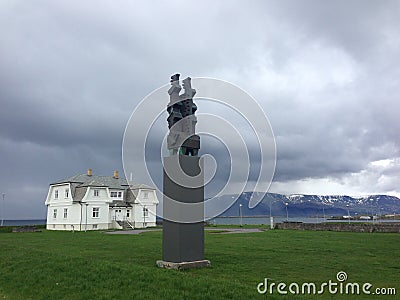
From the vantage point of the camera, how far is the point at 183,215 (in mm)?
12047

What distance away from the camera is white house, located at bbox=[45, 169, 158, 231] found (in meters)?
45.8

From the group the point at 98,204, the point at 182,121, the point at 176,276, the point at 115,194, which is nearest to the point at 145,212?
the point at 115,194

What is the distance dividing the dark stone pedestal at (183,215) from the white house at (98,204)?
35.6 meters

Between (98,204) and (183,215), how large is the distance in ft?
123

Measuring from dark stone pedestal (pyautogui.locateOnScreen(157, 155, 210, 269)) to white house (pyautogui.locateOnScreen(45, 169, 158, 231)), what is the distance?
117 feet

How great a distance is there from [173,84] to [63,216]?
39.4 m

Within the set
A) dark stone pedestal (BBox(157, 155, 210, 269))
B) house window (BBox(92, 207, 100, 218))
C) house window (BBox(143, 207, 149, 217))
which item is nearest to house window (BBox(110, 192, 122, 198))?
house window (BBox(143, 207, 149, 217))

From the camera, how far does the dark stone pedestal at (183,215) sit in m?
11.9

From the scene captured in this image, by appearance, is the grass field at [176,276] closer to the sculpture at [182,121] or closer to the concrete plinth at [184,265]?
the concrete plinth at [184,265]

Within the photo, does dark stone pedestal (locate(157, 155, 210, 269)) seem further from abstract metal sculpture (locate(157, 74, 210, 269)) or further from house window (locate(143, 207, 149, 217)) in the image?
house window (locate(143, 207, 149, 217))

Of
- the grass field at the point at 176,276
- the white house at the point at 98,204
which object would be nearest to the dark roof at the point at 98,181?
the white house at the point at 98,204

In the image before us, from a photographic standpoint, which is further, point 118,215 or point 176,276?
point 118,215

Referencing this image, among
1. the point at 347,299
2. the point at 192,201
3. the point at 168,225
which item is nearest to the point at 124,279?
the point at 168,225

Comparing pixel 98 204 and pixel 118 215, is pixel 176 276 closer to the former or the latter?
pixel 98 204
